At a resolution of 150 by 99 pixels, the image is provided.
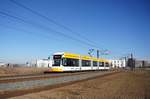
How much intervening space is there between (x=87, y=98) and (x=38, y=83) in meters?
7.02

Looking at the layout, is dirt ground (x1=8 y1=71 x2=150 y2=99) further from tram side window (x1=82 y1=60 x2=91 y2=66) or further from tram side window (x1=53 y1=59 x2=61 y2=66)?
tram side window (x1=82 y1=60 x2=91 y2=66)

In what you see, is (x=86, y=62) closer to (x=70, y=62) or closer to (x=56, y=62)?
(x=70, y=62)

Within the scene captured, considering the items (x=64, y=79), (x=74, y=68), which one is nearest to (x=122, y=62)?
(x=74, y=68)

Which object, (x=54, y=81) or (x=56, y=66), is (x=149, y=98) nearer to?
(x=54, y=81)

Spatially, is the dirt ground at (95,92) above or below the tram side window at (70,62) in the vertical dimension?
below

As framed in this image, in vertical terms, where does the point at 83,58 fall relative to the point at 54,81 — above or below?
above

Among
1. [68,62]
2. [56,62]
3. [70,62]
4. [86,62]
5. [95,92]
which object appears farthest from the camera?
[86,62]

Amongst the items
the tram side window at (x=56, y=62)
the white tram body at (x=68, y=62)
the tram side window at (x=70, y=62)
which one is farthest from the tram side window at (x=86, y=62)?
the tram side window at (x=56, y=62)

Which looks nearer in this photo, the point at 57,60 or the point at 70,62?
the point at 57,60

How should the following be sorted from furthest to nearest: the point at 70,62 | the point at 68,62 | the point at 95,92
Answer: the point at 70,62 → the point at 68,62 → the point at 95,92

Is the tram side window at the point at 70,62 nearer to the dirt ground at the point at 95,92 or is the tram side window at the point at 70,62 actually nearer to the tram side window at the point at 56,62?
the tram side window at the point at 56,62

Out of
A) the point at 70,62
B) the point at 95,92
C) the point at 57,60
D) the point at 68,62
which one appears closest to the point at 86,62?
the point at 70,62

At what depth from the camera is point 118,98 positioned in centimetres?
1109

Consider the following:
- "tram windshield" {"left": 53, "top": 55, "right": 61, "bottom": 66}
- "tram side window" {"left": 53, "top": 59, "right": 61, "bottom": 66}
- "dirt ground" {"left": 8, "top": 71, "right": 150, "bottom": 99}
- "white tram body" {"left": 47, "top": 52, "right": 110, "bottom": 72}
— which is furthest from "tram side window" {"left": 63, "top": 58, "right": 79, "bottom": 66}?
"dirt ground" {"left": 8, "top": 71, "right": 150, "bottom": 99}
